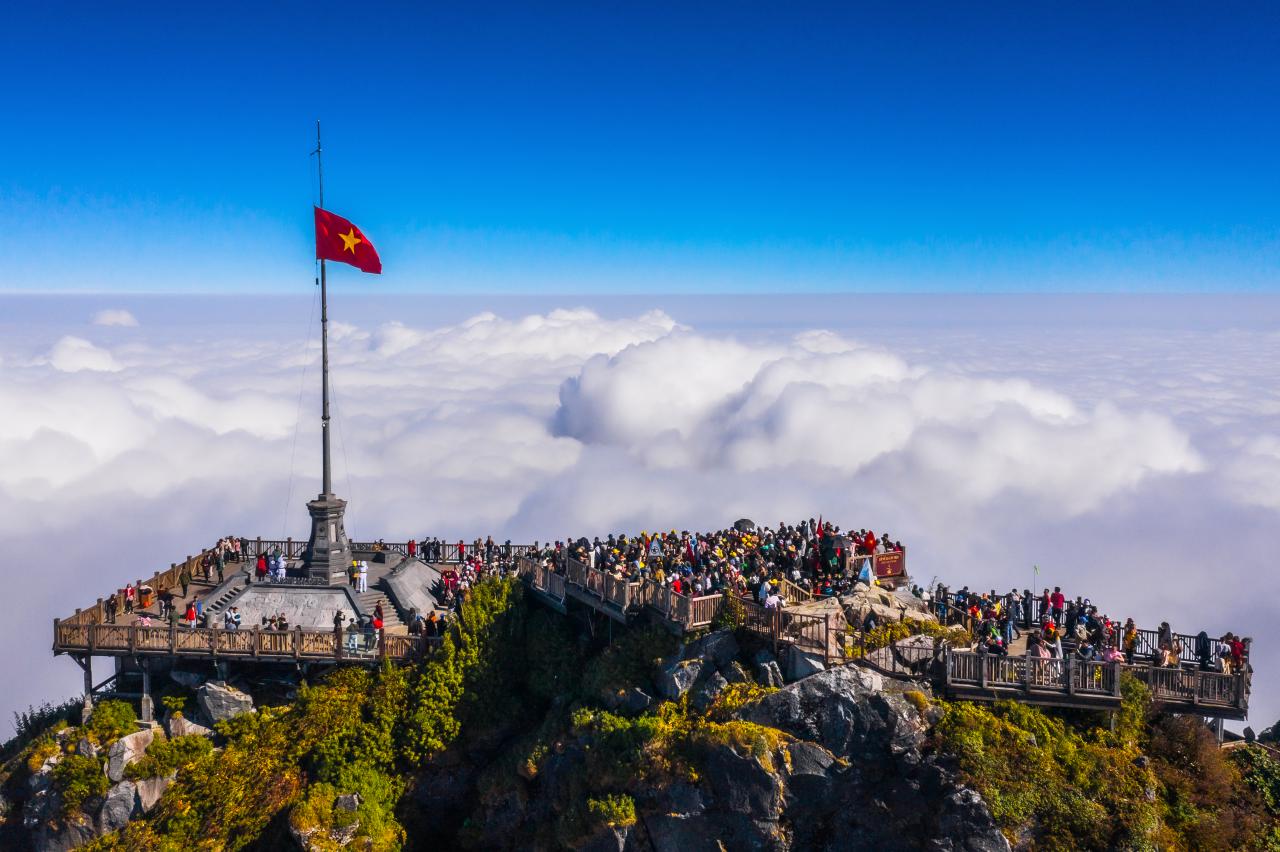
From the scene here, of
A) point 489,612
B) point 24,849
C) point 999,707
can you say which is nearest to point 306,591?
point 489,612

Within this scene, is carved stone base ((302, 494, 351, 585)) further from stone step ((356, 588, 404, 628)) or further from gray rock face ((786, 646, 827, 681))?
gray rock face ((786, 646, 827, 681))

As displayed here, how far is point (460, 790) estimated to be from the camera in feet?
91.2

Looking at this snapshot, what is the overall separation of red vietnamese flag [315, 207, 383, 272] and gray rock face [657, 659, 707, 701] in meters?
16.3

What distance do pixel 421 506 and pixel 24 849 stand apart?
132 m

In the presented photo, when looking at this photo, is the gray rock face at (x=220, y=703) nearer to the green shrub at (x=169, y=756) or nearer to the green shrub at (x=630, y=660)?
the green shrub at (x=169, y=756)

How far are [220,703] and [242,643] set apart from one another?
1.83 meters

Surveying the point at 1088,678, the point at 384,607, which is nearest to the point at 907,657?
the point at 1088,678

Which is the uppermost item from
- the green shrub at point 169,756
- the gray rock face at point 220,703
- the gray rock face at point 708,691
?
the gray rock face at point 708,691

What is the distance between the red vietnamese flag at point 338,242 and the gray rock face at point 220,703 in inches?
538

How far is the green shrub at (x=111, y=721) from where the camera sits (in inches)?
1113

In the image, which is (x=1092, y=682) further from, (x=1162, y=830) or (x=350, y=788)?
(x=350, y=788)

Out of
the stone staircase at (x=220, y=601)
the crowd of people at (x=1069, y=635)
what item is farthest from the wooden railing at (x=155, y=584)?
the crowd of people at (x=1069, y=635)

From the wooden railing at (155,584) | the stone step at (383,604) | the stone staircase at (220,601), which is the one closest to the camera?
the wooden railing at (155,584)

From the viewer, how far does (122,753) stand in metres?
27.7
